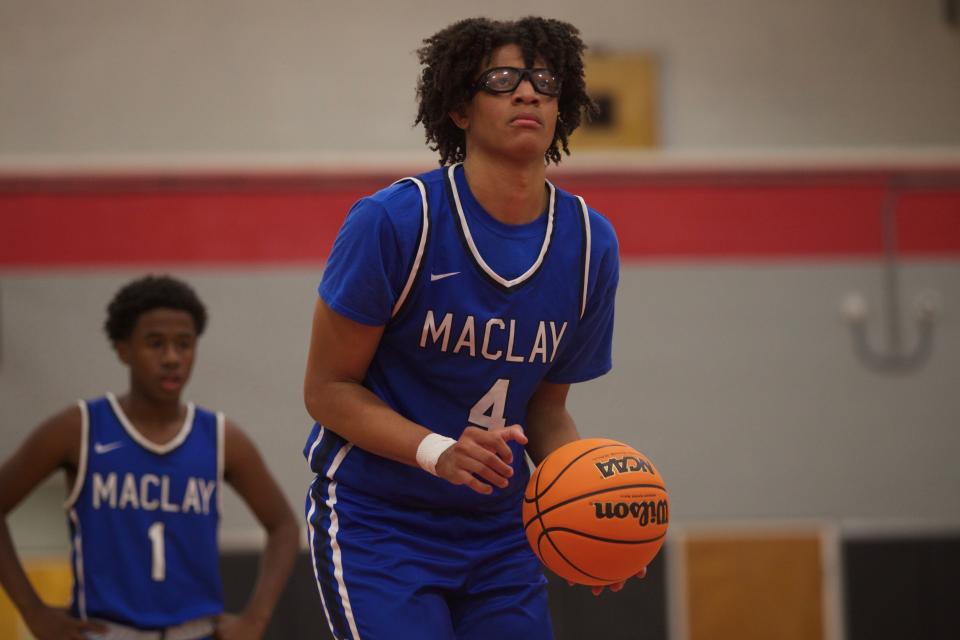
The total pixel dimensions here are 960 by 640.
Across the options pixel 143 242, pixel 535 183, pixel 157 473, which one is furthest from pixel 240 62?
pixel 535 183

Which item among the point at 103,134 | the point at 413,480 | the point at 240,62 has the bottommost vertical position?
the point at 413,480

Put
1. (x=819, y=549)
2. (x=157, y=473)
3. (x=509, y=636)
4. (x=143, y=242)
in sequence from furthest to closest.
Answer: (x=143, y=242), (x=819, y=549), (x=157, y=473), (x=509, y=636)

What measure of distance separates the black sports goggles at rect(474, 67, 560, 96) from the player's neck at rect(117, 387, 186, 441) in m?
2.23

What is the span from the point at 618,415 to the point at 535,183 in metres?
5.09

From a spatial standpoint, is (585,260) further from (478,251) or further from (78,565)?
(78,565)

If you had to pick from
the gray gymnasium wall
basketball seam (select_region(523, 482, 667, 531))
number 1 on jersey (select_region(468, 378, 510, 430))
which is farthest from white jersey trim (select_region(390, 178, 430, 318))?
the gray gymnasium wall

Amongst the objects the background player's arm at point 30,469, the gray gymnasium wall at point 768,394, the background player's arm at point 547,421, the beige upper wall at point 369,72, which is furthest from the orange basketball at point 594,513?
the beige upper wall at point 369,72

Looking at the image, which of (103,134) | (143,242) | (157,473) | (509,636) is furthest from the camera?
(103,134)

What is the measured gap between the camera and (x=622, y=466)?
2.93 meters

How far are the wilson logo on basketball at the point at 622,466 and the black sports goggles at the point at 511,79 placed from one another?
0.86 m

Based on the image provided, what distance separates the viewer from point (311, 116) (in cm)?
974

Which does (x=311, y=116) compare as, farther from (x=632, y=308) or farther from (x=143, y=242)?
(x=632, y=308)

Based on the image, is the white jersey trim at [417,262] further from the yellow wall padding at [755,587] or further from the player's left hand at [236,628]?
the yellow wall padding at [755,587]

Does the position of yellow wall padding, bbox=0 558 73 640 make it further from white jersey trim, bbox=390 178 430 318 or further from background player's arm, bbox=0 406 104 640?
white jersey trim, bbox=390 178 430 318
